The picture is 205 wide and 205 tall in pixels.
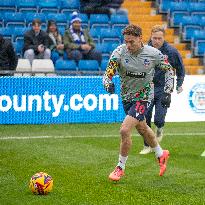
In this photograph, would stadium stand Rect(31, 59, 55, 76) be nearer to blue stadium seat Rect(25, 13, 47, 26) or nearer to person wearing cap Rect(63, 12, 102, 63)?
person wearing cap Rect(63, 12, 102, 63)

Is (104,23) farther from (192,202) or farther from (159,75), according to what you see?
(192,202)

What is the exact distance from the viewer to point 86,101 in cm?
1736

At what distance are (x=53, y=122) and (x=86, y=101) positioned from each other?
0.88m

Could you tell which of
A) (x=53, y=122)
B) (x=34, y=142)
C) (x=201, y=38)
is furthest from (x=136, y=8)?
(x=34, y=142)

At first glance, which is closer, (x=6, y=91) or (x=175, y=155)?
(x=175, y=155)

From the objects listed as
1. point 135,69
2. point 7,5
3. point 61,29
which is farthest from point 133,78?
point 7,5

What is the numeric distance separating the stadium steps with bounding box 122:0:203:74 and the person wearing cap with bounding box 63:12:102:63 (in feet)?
13.6

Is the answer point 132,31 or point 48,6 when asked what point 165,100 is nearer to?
point 132,31

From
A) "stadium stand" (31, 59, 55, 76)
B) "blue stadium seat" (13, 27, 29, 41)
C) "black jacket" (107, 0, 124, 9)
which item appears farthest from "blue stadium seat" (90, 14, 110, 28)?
"stadium stand" (31, 59, 55, 76)

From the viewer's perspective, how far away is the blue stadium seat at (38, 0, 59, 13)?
72.2 feet

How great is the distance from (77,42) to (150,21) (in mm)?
5568

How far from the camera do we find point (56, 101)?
56.1ft

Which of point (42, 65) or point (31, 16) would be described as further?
point (31, 16)

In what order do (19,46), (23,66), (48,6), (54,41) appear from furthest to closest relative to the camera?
(48,6)
(19,46)
(54,41)
(23,66)
